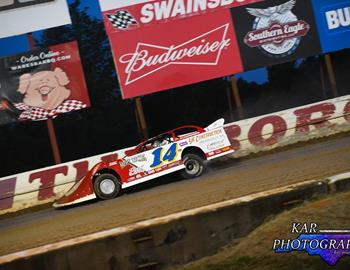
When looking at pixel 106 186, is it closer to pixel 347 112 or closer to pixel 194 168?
pixel 194 168

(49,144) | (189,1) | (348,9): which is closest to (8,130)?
(49,144)

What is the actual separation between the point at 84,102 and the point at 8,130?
9.21 ft

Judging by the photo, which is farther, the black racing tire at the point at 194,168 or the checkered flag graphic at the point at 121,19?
the checkered flag graphic at the point at 121,19

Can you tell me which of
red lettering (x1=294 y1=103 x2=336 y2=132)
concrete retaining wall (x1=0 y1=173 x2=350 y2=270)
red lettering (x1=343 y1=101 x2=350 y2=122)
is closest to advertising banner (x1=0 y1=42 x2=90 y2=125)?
red lettering (x1=294 y1=103 x2=336 y2=132)

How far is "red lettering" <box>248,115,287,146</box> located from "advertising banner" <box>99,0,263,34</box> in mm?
3754

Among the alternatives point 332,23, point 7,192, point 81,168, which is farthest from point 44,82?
point 332,23

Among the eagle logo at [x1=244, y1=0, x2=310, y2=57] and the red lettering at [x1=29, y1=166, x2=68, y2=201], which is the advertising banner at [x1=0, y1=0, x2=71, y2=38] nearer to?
the red lettering at [x1=29, y1=166, x2=68, y2=201]

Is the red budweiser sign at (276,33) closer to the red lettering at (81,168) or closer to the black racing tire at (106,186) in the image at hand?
the red lettering at (81,168)

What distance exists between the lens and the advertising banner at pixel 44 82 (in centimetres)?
1411

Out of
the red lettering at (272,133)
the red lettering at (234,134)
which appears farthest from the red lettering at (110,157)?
the red lettering at (272,133)

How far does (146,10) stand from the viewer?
14984mm

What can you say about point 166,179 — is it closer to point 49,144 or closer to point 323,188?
point 49,144

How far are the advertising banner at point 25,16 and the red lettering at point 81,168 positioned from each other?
14.0ft

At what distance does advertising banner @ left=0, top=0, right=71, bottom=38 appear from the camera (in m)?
14.5
